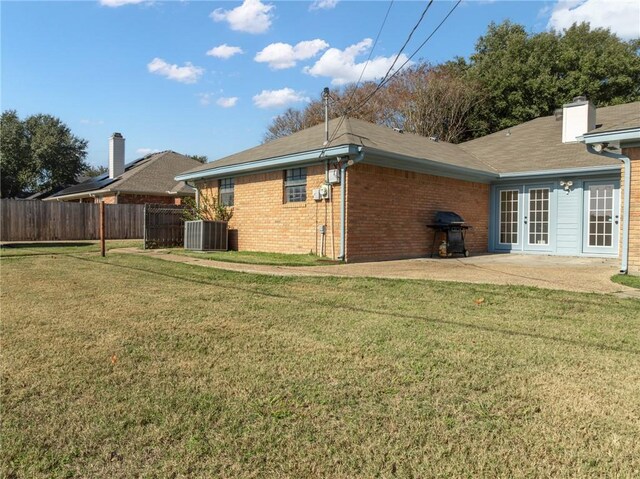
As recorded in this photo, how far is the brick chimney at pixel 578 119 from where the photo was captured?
13.8 metres

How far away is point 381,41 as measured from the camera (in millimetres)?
10930

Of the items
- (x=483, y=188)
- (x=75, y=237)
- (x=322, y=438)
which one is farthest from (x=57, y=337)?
(x=75, y=237)

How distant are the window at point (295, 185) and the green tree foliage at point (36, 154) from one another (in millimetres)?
28947

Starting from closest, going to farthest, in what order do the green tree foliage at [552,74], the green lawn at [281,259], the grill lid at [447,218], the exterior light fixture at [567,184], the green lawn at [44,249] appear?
the green lawn at [281,259] < the grill lid at [447,218] < the green lawn at [44,249] < the exterior light fixture at [567,184] < the green tree foliage at [552,74]

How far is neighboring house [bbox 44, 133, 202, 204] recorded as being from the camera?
986 inches

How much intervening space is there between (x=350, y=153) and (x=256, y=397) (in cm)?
832

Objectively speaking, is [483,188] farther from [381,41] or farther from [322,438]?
[322,438]

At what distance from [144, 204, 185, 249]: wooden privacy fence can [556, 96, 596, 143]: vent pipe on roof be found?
42.4ft

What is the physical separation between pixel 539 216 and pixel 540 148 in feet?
8.92

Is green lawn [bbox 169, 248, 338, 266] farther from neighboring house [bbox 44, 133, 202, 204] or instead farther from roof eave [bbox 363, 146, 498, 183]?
neighboring house [bbox 44, 133, 202, 204]

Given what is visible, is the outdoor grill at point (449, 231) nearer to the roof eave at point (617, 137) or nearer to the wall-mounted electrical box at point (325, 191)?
the wall-mounted electrical box at point (325, 191)

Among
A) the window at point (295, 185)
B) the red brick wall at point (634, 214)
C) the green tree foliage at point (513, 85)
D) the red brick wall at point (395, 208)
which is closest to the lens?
the red brick wall at point (634, 214)

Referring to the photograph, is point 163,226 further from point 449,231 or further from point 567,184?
point 567,184

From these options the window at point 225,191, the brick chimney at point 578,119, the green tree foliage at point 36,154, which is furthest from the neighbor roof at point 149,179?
the brick chimney at point 578,119
